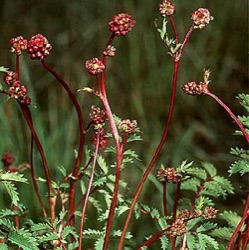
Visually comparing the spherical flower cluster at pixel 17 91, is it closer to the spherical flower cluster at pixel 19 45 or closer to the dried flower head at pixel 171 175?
the spherical flower cluster at pixel 19 45

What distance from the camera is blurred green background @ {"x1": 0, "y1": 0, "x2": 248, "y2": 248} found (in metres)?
3.06

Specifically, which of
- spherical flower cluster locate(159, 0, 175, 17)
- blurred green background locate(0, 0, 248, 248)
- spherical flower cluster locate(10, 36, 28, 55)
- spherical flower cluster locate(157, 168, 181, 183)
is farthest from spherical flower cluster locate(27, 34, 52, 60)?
blurred green background locate(0, 0, 248, 248)

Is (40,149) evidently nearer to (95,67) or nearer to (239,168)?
(95,67)

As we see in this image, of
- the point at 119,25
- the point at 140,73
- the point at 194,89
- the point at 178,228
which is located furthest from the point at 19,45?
the point at 140,73

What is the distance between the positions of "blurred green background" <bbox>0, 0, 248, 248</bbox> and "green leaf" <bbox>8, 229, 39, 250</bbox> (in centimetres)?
152

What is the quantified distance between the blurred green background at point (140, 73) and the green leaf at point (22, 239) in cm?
152

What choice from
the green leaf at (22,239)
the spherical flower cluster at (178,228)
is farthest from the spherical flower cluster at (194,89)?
the green leaf at (22,239)

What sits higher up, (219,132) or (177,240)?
(177,240)

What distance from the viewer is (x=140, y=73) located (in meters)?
3.56

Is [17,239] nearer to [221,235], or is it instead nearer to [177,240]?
[177,240]

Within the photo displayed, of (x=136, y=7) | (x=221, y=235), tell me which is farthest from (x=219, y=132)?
(x=221, y=235)

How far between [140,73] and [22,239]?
2.40 metres

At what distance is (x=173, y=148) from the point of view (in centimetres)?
309

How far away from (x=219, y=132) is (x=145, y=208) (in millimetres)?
1853
